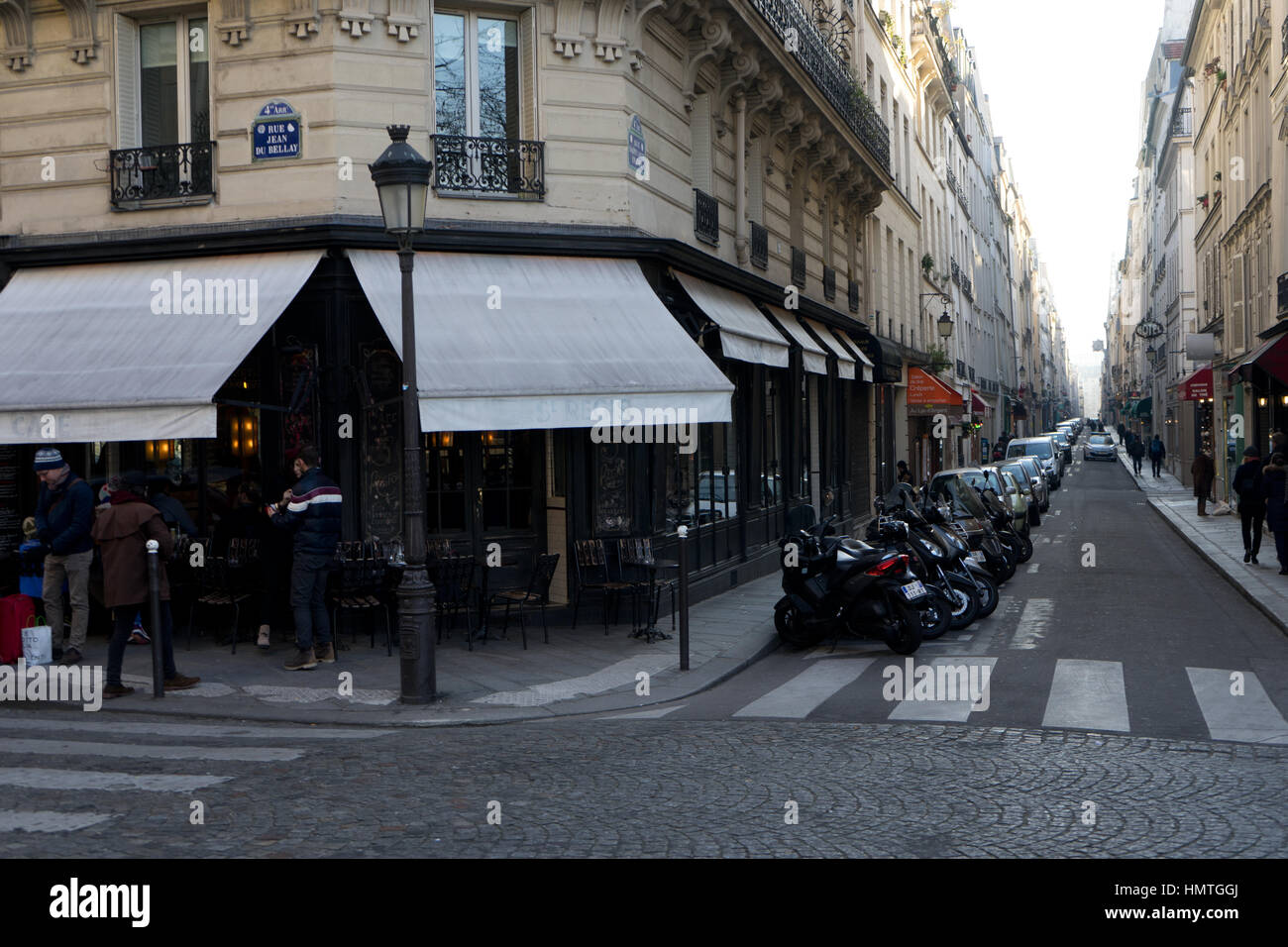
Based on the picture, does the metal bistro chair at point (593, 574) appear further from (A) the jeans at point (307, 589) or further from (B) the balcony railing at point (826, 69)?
(B) the balcony railing at point (826, 69)

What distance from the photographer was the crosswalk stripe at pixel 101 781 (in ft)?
22.2

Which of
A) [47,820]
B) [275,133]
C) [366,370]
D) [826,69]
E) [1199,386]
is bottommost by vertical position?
[47,820]

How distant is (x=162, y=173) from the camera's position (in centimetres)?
1282

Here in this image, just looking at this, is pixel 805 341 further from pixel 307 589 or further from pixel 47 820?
pixel 47 820

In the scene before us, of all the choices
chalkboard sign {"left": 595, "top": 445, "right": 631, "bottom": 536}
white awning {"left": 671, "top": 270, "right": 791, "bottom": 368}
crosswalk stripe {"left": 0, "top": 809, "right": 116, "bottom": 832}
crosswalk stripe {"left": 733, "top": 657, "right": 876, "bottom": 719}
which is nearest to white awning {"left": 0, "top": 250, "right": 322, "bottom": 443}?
chalkboard sign {"left": 595, "top": 445, "right": 631, "bottom": 536}

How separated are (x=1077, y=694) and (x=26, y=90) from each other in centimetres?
1201

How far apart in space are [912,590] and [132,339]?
771 cm

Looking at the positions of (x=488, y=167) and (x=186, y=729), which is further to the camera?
(x=488, y=167)

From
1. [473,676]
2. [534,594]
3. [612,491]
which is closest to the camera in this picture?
[473,676]

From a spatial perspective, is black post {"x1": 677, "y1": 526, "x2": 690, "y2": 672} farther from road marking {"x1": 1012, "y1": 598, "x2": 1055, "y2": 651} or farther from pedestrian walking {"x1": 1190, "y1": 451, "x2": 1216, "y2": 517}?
pedestrian walking {"x1": 1190, "y1": 451, "x2": 1216, "y2": 517}

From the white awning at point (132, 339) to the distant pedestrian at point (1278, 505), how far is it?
13040 millimetres

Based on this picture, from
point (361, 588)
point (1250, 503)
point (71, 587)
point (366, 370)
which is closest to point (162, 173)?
point (366, 370)
